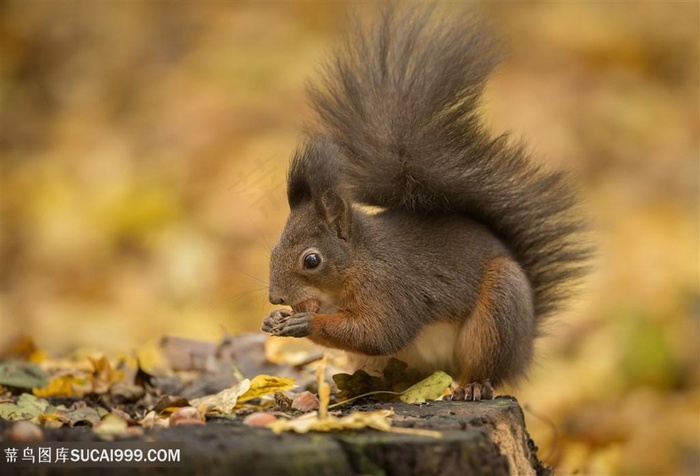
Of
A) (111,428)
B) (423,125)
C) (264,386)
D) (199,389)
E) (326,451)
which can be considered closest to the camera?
(326,451)

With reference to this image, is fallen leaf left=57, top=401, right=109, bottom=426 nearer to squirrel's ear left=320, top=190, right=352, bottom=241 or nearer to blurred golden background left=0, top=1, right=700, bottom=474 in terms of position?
blurred golden background left=0, top=1, right=700, bottom=474

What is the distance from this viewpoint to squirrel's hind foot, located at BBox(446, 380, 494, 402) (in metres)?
2.10

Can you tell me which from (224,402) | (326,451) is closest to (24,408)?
(224,402)

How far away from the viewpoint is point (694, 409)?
378 cm

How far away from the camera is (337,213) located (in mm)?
2227

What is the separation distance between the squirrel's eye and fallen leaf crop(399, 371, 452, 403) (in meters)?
0.35

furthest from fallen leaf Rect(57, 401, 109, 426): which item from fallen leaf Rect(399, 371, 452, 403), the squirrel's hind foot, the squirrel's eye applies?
the squirrel's hind foot

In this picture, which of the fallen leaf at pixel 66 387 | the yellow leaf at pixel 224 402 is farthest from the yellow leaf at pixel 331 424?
the fallen leaf at pixel 66 387

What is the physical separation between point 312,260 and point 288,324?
201 mm

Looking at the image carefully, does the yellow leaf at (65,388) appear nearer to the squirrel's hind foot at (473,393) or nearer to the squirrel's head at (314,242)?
the squirrel's head at (314,242)

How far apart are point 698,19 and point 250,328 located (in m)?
4.26

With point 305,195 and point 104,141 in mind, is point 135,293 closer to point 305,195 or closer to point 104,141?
point 104,141

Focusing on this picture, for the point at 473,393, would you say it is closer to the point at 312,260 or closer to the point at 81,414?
the point at 312,260

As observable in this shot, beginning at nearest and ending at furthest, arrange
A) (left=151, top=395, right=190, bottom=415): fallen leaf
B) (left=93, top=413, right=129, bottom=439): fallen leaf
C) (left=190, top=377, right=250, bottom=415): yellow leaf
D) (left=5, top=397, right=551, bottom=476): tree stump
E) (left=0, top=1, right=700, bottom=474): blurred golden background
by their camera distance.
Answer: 1. (left=5, top=397, right=551, bottom=476): tree stump
2. (left=93, top=413, right=129, bottom=439): fallen leaf
3. (left=190, top=377, right=250, bottom=415): yellow leaf
4. (left=151, top=395, right=190, bottom=415): fallen leaf
5. (left=0, top=1, right=700, bottom=474): blurred golden background
